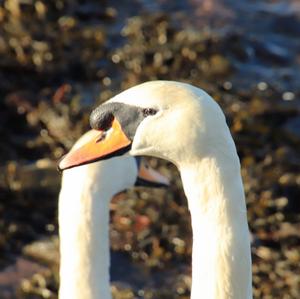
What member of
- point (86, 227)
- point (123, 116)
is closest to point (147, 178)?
point (86, 227)

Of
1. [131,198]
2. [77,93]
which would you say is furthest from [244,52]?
[131,198]

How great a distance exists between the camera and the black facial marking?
13.8 ft

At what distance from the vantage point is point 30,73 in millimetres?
10914

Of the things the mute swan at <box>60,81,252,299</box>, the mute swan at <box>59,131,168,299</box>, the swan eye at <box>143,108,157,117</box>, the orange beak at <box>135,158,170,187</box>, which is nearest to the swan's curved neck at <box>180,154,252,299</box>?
the mute swan at <box>60,81,252,299</box>

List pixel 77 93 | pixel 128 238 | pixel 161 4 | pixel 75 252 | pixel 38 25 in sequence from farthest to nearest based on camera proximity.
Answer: pixel 161 4 → pixel 38 25 → pixel 77 93 → pixel 128 238 → pixel 75 252

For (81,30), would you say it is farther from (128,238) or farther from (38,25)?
(128,238)

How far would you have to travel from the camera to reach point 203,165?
4.12 metres

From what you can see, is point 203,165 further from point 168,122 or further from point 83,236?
point 83,236

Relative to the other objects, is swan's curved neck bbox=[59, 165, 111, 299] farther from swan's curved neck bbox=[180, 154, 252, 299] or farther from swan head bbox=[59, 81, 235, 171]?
swan's curved neck bbox=[180, 154, 252, 299]

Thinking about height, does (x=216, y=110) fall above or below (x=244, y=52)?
above

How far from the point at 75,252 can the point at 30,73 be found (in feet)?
16.9

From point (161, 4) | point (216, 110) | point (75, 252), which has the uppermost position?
point (216, 110)

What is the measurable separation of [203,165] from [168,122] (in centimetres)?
19

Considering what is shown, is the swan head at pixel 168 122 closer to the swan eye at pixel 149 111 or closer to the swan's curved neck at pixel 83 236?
the swan eye at pixel 149 111
